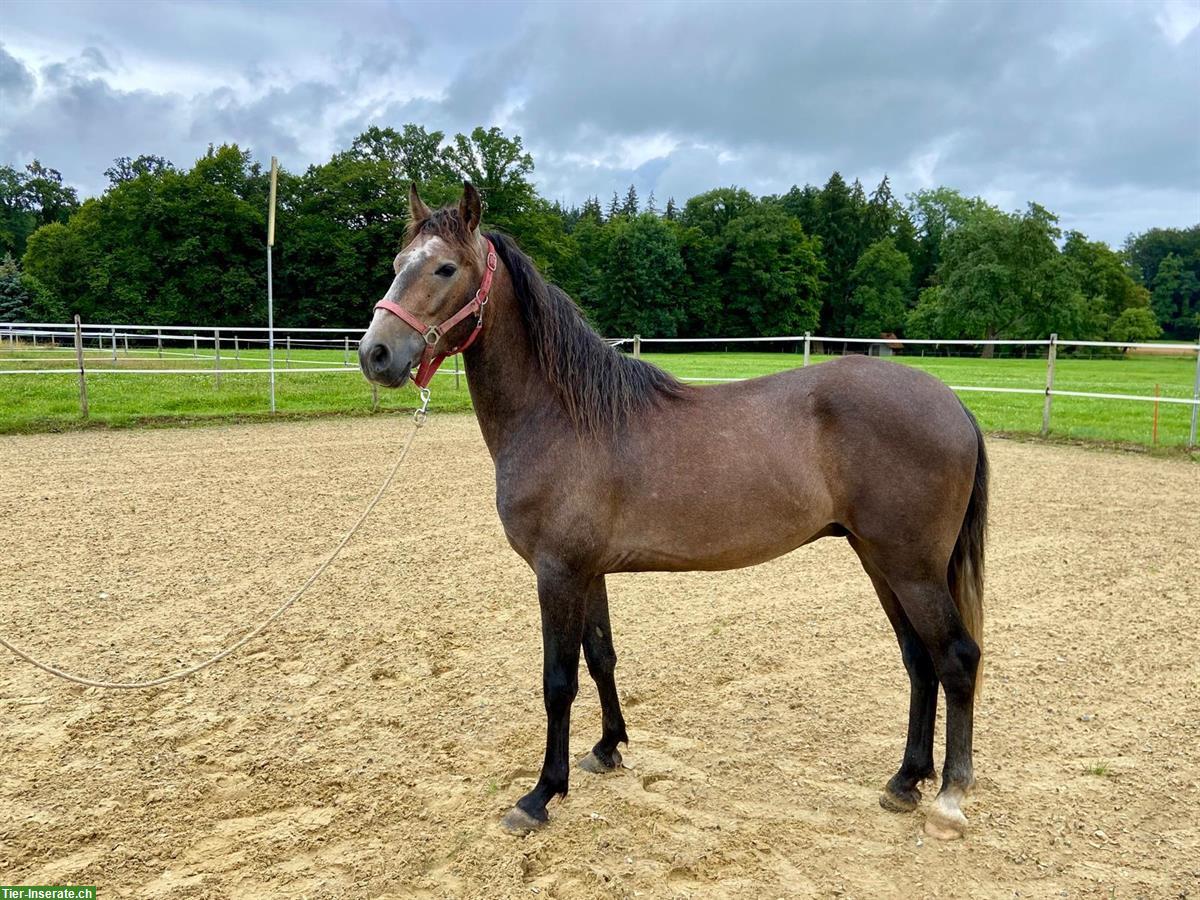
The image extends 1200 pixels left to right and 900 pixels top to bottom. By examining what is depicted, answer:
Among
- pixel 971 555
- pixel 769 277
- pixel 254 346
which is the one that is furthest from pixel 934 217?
pixel 971 555

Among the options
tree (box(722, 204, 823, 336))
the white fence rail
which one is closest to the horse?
the white fence rail

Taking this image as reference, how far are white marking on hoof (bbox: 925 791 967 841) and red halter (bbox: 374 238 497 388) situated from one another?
2.60 meters

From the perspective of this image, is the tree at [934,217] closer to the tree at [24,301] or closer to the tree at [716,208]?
the tree at [716,208]

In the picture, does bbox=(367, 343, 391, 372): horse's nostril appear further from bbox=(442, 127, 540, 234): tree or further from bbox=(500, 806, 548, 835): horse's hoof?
bbox=(442, 127, 540, 234): tree

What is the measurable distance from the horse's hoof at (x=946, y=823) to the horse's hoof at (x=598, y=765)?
128 cm

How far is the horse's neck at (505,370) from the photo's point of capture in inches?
111

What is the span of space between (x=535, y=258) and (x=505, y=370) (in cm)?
2860

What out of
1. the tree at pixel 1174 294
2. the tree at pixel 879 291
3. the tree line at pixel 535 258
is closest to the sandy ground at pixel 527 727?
the tree line at pixel 535 258

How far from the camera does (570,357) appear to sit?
A: 2.83m

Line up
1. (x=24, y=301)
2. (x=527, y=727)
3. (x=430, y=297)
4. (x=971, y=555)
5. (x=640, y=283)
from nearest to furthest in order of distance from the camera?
1. (x=430, y=297)
2. (x=971, y=555)
3. (x=527, y=727)
4. (x=24, y=301)
5. (x=640, y=283)

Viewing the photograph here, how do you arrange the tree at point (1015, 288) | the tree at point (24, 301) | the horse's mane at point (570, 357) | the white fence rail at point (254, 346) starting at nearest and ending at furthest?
1. the horse's mane at point (570, 357)
2. the white fence rail at point (254, 346)
3. the tree at point (24, 301)
4. the tree at point (1015, 288)

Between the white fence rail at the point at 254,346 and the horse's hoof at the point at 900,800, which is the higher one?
the white fence rail at the point at 254,346

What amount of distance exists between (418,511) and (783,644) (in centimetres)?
431

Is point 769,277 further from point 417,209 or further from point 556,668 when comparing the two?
point 556,668
